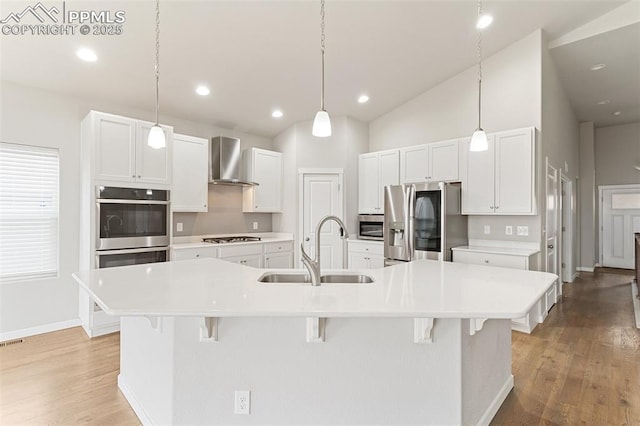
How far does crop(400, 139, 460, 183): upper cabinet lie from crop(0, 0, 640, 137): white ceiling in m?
0.99

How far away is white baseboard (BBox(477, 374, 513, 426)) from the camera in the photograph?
1996 mm

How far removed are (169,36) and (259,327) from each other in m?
2.86

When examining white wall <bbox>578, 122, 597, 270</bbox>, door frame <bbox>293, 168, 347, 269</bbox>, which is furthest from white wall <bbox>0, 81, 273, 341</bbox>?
white wall <bbox>578, 122, 597, 270</bbox>

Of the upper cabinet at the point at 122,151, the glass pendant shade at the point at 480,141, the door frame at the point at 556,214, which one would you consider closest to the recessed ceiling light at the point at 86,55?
the upper cabinet at the point at 122,151

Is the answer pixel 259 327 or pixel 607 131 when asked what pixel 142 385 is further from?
pixel 607 131

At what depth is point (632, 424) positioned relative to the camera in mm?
2045

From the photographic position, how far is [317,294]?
5.32 ft

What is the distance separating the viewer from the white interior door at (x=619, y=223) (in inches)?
281

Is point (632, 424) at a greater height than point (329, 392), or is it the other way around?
point (329, 392)

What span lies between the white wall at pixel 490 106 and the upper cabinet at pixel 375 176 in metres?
0.42

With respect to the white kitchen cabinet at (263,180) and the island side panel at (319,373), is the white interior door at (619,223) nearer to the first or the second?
the white kitchen cabinet at (263,180)

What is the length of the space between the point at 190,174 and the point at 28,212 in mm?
1710

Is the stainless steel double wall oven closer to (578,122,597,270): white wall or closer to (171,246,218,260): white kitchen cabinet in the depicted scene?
(171,246,218,260): white kitchen cabinet

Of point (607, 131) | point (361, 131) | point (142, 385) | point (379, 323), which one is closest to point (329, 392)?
point (379, 323)
